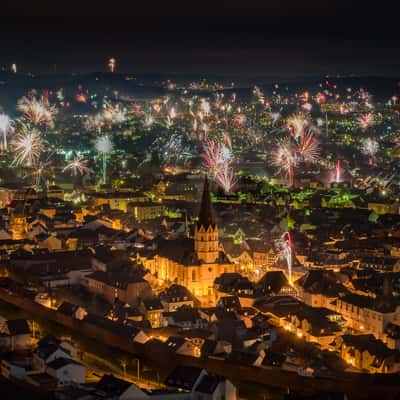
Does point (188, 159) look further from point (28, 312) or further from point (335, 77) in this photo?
point (335, 77)

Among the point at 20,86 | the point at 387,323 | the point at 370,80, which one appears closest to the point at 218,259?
the point at 387,323

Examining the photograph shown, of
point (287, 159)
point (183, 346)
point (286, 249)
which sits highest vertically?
point (287, 159)

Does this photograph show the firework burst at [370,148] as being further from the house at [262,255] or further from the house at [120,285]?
the house at [120,285]

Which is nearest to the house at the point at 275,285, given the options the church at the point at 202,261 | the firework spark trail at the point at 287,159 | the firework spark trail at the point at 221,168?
the church at the point at 202,261

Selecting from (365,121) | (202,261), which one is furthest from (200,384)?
(365,121)

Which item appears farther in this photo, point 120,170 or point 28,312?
point 120,170

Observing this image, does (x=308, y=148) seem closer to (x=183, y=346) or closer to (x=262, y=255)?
(x=262, y=255)

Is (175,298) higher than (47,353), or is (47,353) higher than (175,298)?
(175,298)
